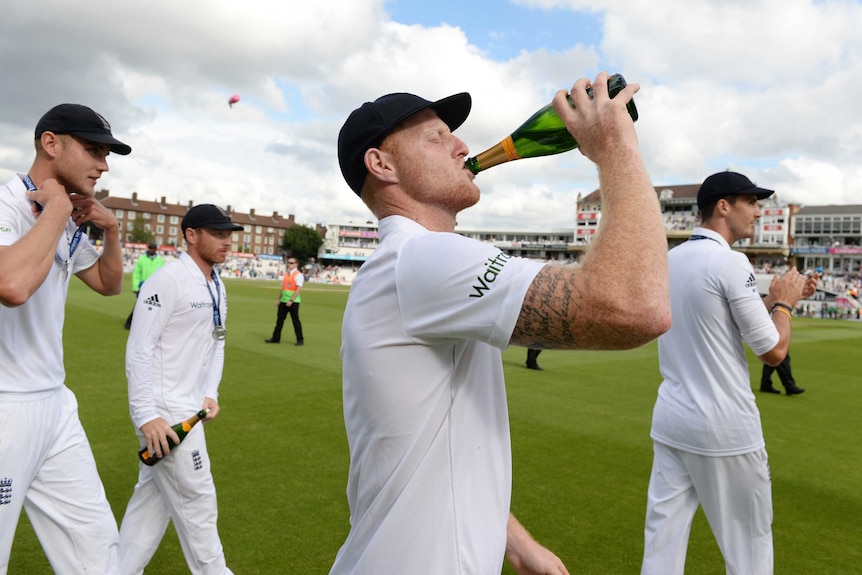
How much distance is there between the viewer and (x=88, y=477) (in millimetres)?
2967

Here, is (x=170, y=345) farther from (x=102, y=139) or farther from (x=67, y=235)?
(x=102, y=139)

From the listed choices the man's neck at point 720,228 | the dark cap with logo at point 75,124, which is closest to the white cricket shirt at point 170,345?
the dark cap with logo at point 75,124

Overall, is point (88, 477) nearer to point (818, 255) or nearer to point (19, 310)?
point (19, 310)

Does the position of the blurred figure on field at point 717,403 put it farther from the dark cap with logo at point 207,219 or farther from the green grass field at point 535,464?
the dark cap with logo at point 207,219

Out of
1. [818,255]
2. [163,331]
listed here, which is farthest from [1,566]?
[818,255]

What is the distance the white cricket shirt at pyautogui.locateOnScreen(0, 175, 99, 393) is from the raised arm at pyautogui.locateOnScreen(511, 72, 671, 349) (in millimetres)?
2360

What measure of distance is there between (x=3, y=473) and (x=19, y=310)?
2.38ft

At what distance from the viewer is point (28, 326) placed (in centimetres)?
281

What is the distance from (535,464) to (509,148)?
196 inches

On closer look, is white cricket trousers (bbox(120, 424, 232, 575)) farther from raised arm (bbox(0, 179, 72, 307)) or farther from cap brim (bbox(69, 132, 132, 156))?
cap brim (bbox(69, 132, 132, 156))

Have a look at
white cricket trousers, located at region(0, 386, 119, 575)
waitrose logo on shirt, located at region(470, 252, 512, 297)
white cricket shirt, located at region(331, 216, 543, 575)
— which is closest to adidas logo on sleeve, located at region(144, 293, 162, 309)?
white cricket trousers, located at region(0, 386, 119, 575)

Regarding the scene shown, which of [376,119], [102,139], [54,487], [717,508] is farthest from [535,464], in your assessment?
[376,119]

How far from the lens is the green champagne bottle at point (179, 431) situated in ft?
11.7

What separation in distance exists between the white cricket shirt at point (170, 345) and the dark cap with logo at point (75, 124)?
3.93ft
